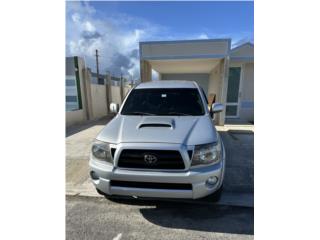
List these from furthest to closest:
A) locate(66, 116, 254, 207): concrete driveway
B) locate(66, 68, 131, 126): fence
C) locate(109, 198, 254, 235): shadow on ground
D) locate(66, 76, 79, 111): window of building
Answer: locate(66, 76, 79, 111): window of building
locate(66, 68, 131, 126): fence
locate(66, 116, 254, 207): concrete driveway
locate(109, 198, 254, 235): shadow on ground

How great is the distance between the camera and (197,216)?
110 inches

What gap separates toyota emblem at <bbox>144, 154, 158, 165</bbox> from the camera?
255 centimetres

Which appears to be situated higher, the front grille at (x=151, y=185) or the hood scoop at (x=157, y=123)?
the hood scoop at (x=157, y=123)

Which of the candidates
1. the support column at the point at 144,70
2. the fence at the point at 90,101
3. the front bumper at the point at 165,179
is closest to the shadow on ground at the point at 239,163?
the front bumper at the point at 165,179

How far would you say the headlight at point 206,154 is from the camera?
2.54 meters

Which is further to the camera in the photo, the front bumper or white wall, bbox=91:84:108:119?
white wall, bbox=91:84:108:119

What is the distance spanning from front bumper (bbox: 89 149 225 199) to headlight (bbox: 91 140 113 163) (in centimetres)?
12

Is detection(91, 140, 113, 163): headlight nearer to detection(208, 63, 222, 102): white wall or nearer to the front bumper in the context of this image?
the front bumper

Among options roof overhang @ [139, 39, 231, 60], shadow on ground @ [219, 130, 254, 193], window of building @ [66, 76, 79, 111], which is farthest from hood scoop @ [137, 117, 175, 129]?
window of building @ [66, 76, 79, 111]

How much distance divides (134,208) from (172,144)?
1.21 m

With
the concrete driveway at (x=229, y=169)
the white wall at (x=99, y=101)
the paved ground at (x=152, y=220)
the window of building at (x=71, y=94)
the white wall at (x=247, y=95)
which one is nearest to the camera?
the paved ground at (x=152, y=220)

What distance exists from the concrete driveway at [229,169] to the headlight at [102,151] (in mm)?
950

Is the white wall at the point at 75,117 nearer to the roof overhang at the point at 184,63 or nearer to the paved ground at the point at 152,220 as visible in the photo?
the roof overhang at the point at 184,63
